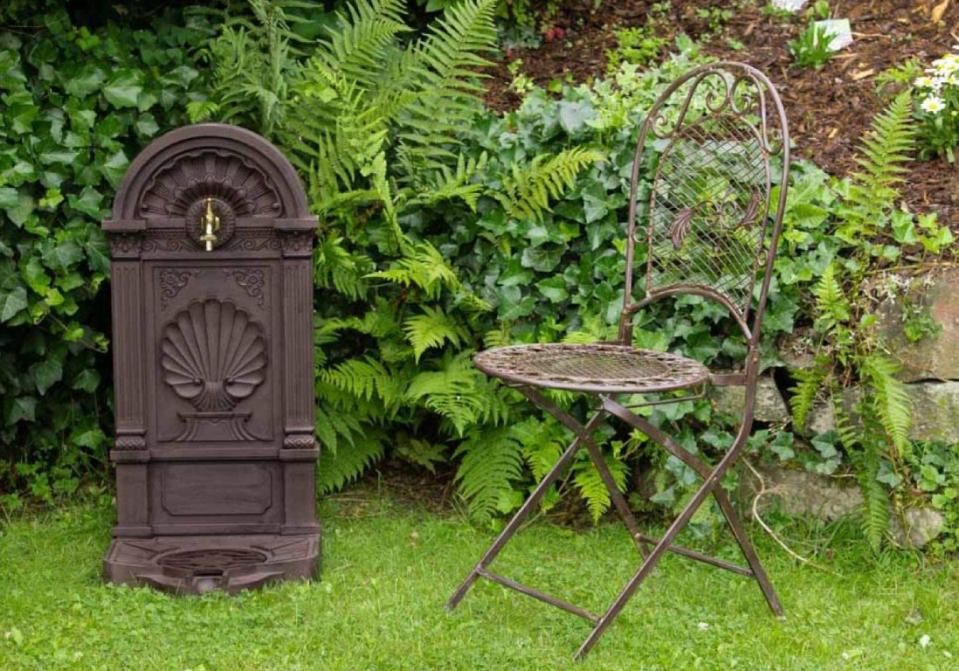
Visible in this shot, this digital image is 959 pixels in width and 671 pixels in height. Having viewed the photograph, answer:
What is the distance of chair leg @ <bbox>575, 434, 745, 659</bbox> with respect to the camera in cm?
352

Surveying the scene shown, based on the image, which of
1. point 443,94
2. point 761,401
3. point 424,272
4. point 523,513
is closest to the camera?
point 523,513

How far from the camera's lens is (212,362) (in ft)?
13.9

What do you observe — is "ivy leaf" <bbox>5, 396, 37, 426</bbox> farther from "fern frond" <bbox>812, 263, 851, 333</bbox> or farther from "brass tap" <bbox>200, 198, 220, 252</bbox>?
"fern frond" <bbox>812, 263, 851, 333</bbox>

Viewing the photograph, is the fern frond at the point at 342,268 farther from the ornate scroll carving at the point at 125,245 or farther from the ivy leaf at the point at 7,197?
the ivy leaf at the point at 7,197

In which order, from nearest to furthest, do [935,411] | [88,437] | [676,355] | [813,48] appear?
[676,355]
[935,411]
[88,437]
[813,48]

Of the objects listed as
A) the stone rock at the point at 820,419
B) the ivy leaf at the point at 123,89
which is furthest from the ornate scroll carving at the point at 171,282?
the stone rock at the point at 820,419

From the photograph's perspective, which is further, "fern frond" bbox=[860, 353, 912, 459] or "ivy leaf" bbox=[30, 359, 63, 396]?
"ivy leaf" bbox=[30, 359, 63, 396]

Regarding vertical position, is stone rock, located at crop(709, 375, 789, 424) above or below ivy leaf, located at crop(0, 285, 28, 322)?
below

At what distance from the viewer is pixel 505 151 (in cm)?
491

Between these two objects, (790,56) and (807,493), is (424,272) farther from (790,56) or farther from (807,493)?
(790,56)

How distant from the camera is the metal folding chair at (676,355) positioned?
11.6 feet

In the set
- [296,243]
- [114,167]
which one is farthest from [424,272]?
[114,167]

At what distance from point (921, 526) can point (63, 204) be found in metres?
3.32

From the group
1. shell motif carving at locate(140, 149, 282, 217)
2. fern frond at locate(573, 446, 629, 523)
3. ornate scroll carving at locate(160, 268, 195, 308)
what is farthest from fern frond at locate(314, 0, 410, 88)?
fern frond at locate(573, 446, 629, 523)
